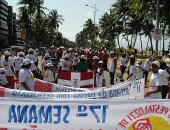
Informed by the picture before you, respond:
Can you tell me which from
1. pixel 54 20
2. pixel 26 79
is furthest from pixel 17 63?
pixel 54 20

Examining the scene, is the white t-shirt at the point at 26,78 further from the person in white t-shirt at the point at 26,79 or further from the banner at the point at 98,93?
the banner at the point at 98,93

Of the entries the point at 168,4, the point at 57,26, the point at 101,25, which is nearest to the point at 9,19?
the point at 57,26

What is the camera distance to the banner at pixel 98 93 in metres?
7.41

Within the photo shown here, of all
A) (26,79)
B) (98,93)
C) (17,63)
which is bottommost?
(98,93)

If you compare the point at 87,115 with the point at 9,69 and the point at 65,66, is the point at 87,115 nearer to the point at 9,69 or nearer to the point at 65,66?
the point at 9,69

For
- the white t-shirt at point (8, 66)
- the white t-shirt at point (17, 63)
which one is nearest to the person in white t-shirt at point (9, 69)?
the white t-shirt at point (8, 66)

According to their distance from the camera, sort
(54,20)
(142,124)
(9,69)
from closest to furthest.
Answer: (142,124) < (9,69) < (54,20)

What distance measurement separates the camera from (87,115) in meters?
5.97

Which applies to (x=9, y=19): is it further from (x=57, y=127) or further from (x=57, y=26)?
(x=57, y=127)

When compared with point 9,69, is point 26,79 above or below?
below

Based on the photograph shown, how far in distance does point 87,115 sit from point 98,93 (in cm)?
226

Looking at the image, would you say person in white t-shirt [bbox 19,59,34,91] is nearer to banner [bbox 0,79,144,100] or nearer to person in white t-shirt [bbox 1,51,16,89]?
banner [bbox 0,79,144,100]

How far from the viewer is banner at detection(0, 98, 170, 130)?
Answer: 5.91 metres

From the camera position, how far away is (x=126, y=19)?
88562 millimetres
